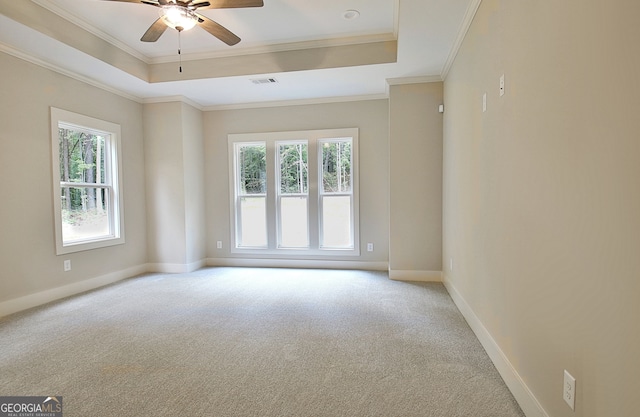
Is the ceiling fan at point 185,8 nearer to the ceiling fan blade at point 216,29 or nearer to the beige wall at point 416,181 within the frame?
the ceiling fan blade at point 216,29

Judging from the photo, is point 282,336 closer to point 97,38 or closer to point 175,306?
point 175,306

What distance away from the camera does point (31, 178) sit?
3.21m

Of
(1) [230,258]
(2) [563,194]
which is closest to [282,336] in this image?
(2) [563,194]

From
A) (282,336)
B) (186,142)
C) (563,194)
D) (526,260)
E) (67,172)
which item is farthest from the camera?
(186,142)

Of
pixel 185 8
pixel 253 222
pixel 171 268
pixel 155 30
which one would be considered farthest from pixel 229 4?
pixel 171 268

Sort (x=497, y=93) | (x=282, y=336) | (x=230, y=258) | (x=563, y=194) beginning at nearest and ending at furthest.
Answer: (x=563, y=194) < (x=497, y=93) < (x=282, y=336) < (x=230, y=258)

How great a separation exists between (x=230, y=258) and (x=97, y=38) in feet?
11.2

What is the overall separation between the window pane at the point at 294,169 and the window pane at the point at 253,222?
0.48m

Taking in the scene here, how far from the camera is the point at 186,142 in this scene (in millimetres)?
4672

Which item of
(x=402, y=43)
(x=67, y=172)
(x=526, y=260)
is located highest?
(x=402, y=43)

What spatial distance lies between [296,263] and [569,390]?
4.01 m

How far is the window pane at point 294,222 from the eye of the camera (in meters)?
4.96

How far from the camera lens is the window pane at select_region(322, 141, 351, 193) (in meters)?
4.80

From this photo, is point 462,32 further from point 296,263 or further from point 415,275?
point 296,263
